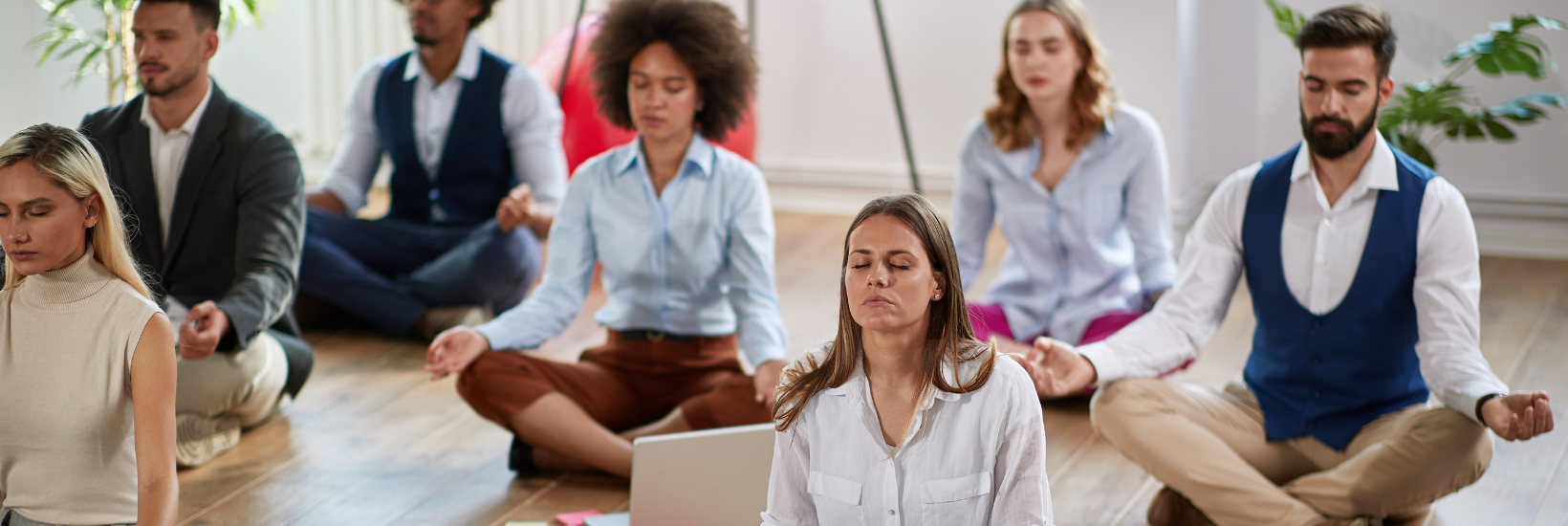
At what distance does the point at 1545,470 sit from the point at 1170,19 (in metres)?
2.43

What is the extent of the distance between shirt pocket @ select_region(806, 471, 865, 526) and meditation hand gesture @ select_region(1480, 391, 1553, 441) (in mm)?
983

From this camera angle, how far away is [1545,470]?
2.55m

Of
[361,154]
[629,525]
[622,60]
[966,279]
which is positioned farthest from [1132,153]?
[361,154]

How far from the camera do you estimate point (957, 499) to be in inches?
63.6

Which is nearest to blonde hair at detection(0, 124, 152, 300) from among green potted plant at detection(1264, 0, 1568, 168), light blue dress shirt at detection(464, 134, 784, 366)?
light blue dress shirt at detection(464, 134, 784, 366)

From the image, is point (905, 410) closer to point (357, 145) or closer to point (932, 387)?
point (932, 387)

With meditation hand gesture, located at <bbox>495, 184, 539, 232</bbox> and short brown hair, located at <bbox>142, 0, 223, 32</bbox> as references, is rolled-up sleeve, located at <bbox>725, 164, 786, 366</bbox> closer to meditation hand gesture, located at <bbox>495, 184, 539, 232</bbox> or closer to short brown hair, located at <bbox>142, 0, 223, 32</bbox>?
meditation hand gesture, located at <bbox>495, 184, 539, 232</bbox>

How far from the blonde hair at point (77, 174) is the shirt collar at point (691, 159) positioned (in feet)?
3.44

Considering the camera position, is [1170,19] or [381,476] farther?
[1170,19]

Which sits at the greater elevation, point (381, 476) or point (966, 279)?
point (966, 279)

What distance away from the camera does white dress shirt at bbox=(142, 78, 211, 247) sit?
2576mm

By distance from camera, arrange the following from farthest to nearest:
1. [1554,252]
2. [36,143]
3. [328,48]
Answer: [328,48]
[1554,252]
[36,143]

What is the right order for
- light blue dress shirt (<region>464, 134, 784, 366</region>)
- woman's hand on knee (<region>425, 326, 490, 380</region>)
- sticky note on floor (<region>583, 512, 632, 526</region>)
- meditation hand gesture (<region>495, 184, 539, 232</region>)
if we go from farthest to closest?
meditation hand gesture (<region>495, 184, 539, 232</region>)
light blue dress shirt (<region>464, 134, 784, 366</region>)
woman's hand on knee (<region>425, 326, 490, 380</region>)
sticky note on floor (<region>583, 512, 632, 526</region>)

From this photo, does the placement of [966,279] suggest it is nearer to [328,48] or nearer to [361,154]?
[361,154]
